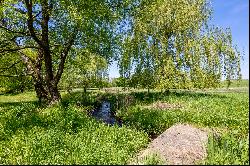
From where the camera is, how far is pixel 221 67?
41.3 meters

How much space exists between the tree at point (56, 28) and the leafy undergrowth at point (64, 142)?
22.1 feet

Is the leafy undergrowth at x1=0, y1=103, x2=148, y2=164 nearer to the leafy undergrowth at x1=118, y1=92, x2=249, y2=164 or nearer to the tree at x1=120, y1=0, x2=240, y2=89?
the leafy undergrowth at x1=118, y1=92, x2=249, y2=164

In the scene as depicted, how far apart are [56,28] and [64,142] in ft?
48.6

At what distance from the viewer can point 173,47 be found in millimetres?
39500

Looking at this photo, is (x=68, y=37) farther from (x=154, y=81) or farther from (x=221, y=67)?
(x=221, y=67)

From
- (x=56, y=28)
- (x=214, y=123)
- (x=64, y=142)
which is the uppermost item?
(x=56, y=28)

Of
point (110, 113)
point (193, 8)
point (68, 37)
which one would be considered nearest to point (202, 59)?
point (193, 8)

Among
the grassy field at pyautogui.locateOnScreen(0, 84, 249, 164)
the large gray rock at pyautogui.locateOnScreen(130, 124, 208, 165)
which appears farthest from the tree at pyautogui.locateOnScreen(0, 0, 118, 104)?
the large gray rock at pyautogui.locateOnScreen(130, 124, 208, 165)

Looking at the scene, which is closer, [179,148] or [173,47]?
[179,148]

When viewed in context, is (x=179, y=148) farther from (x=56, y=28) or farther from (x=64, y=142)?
(x=56, y=28)

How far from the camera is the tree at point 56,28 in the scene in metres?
24.6

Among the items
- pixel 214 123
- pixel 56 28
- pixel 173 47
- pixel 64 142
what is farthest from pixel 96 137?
pixel 173 47

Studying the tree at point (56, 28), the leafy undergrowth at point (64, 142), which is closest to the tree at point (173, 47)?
the tree at point (56, 28)

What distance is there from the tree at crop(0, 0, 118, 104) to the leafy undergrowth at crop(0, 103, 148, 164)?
6.73 metres
